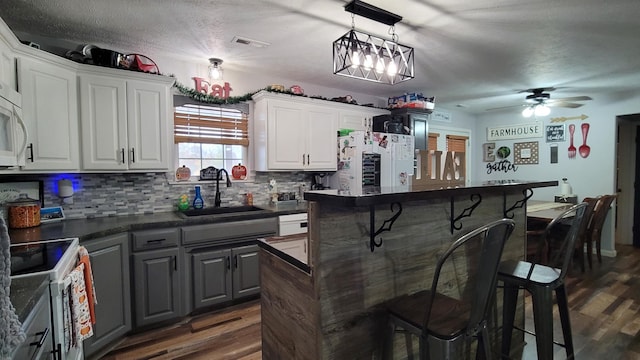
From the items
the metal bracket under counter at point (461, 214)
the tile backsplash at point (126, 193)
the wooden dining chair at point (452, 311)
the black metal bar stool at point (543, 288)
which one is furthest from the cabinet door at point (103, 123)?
the black metal bar stool at point (543, 288)

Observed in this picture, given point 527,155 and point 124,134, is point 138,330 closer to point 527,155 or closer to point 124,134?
point 124,134

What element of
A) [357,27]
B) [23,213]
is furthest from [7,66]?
[357,27]

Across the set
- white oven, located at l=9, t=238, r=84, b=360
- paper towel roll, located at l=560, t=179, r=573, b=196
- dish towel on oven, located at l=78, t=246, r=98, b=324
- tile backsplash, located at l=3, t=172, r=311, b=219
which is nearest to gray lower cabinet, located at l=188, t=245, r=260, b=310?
tile backsplash, located at l=3, t=172, r=311, b=219

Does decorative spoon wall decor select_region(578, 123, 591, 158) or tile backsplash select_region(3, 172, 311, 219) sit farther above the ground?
decorative spoon wall decor select_region(578, 123, 591, 158)

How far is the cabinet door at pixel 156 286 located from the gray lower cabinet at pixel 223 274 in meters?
0.15

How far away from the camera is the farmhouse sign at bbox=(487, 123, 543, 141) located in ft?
17.8

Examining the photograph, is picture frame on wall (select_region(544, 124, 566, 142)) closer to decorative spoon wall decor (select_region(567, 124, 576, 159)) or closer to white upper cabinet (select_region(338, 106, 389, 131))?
decorative spoon wall decor (select_region(567, 124, 576, 159))

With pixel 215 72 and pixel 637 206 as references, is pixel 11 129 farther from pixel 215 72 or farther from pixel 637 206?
pixel 637 206

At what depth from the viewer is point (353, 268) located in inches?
53.6

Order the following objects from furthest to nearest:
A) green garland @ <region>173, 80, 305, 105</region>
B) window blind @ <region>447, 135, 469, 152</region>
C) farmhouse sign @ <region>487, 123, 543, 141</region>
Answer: window blind @ <region>447, 135, 469, 152</region>, farmhouse sign @ <region>487, 123, 543, 141</region>, green garland @ <region>173, 80, 305, 105</region>

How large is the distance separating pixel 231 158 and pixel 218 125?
1.30ft

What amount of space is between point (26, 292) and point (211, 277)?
165cm

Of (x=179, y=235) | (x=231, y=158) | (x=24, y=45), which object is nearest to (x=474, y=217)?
(x=179, y=235)

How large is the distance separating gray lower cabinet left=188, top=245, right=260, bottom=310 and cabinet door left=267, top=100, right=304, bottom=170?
103 centimetres
